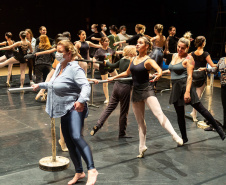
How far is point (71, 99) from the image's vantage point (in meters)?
3.69

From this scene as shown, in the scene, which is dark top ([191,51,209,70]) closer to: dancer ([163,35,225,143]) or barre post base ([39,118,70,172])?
dancer ([163,35,225,143])

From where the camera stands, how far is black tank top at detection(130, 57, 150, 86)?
4.62 m

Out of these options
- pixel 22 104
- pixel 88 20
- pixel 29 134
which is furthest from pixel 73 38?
pixel 29 134

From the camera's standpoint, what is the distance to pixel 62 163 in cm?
443

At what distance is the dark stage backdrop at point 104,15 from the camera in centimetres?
1480

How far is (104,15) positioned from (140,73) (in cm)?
1301

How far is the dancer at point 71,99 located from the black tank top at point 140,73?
1.13 meters

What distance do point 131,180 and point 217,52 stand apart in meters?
10.4

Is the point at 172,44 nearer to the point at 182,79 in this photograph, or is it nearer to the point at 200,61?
the point at 200,61

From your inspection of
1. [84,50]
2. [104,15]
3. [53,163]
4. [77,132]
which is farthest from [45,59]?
[104,15]

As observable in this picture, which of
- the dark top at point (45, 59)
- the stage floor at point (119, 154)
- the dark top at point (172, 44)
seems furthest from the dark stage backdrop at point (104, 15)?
the stage floor at point (119, 154)

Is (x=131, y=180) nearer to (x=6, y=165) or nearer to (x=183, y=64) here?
(x=6, y=165)

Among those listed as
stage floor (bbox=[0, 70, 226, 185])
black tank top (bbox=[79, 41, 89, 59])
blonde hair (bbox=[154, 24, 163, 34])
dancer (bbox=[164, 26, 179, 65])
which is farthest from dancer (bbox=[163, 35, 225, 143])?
dancer (bbox=[164, 26, 179, 65])

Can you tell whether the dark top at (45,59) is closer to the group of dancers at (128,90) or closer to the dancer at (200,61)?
the group of dancers at (128,90)
